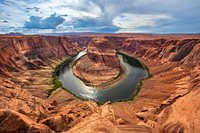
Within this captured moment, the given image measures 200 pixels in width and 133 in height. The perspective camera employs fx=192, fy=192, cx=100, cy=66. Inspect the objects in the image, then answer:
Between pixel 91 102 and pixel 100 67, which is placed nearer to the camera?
A: pixel 91 102

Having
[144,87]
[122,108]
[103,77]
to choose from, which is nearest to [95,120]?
[122,108]

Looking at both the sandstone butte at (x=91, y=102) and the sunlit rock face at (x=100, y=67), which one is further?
the sunlit rock face at (x=100, y=67)

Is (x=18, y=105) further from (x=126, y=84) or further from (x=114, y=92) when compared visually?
(x=126, y=84)

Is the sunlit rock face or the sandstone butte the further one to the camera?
the sunlit rock face

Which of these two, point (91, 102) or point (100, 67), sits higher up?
point (100, 67)
